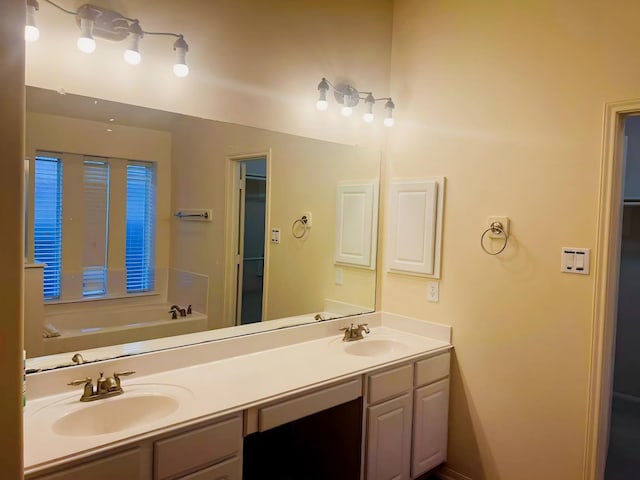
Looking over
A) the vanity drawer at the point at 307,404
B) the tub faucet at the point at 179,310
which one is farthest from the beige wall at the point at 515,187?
the tub faucet at the point at 179,310

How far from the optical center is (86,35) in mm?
1627

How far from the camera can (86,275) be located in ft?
5.95

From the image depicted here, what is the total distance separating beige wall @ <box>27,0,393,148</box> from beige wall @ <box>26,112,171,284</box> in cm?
13

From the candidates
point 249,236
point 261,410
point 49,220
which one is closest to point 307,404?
point 261,410

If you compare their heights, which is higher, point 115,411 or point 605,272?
point 605,272

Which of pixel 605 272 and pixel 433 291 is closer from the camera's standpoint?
pixel 605 272

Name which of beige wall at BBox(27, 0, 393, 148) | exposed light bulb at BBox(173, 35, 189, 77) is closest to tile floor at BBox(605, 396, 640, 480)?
beige wall at BBox(27, 0, 393, 148)

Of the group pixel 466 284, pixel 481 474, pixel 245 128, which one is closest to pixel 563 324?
pixel 466 284

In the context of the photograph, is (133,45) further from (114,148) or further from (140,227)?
(140,227)

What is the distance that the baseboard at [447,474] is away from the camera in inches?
97.8

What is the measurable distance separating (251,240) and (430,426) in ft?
4.62

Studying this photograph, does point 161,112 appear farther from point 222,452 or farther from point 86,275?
point 222,452

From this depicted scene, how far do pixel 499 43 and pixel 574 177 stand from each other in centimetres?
83

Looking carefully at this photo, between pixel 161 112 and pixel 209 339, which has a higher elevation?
pixel 161 112
